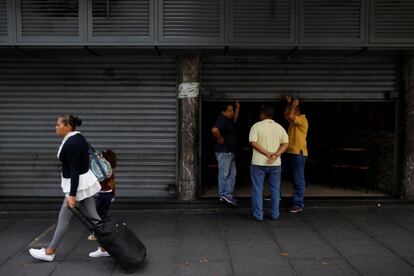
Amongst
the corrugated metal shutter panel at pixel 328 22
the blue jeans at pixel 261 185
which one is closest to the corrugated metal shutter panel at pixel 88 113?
the blue jeans at pixel 261 185

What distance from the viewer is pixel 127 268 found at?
549cm

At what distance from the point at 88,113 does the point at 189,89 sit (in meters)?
1.92

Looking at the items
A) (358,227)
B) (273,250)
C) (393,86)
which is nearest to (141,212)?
(273,250)

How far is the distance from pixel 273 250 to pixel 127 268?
6.31 feet

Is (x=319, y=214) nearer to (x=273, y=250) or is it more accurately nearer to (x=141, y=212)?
(x=273, y=250)

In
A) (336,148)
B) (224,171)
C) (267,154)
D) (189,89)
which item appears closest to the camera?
(267,154)

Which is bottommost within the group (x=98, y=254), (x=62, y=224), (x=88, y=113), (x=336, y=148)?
(x=98, y=254)

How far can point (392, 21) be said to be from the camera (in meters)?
8.15

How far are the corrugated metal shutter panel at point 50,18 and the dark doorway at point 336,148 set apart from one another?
3.69 m

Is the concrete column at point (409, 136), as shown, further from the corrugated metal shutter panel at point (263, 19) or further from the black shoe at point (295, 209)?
the corrugated metal shutter panel at point (263, 19)

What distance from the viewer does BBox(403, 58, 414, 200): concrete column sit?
886cm

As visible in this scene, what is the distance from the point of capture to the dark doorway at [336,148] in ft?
32.1

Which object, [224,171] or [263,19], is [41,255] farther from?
[263,19]

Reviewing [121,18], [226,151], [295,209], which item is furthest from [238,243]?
[121,18]
